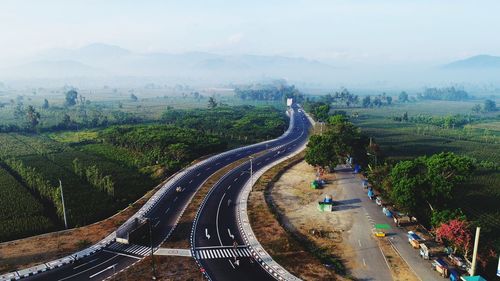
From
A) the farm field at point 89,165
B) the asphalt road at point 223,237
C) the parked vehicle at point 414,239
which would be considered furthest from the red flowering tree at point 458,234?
the farm field at point 89,165

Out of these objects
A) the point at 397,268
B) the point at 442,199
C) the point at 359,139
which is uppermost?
the point at 359,139

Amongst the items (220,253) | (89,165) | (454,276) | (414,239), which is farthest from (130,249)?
(89,165)

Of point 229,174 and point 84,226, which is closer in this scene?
point 84,226

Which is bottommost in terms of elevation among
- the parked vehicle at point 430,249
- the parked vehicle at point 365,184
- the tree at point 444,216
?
the parked vehicle at point 430,249

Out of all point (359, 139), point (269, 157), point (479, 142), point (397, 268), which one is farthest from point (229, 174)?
point (479, 142)

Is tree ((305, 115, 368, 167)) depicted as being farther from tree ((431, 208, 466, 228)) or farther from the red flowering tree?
the red flowering tree

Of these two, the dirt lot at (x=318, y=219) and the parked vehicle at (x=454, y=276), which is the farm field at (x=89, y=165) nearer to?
the dirt lot at (x=318, y=219)

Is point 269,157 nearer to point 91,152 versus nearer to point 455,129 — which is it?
point 91,152
